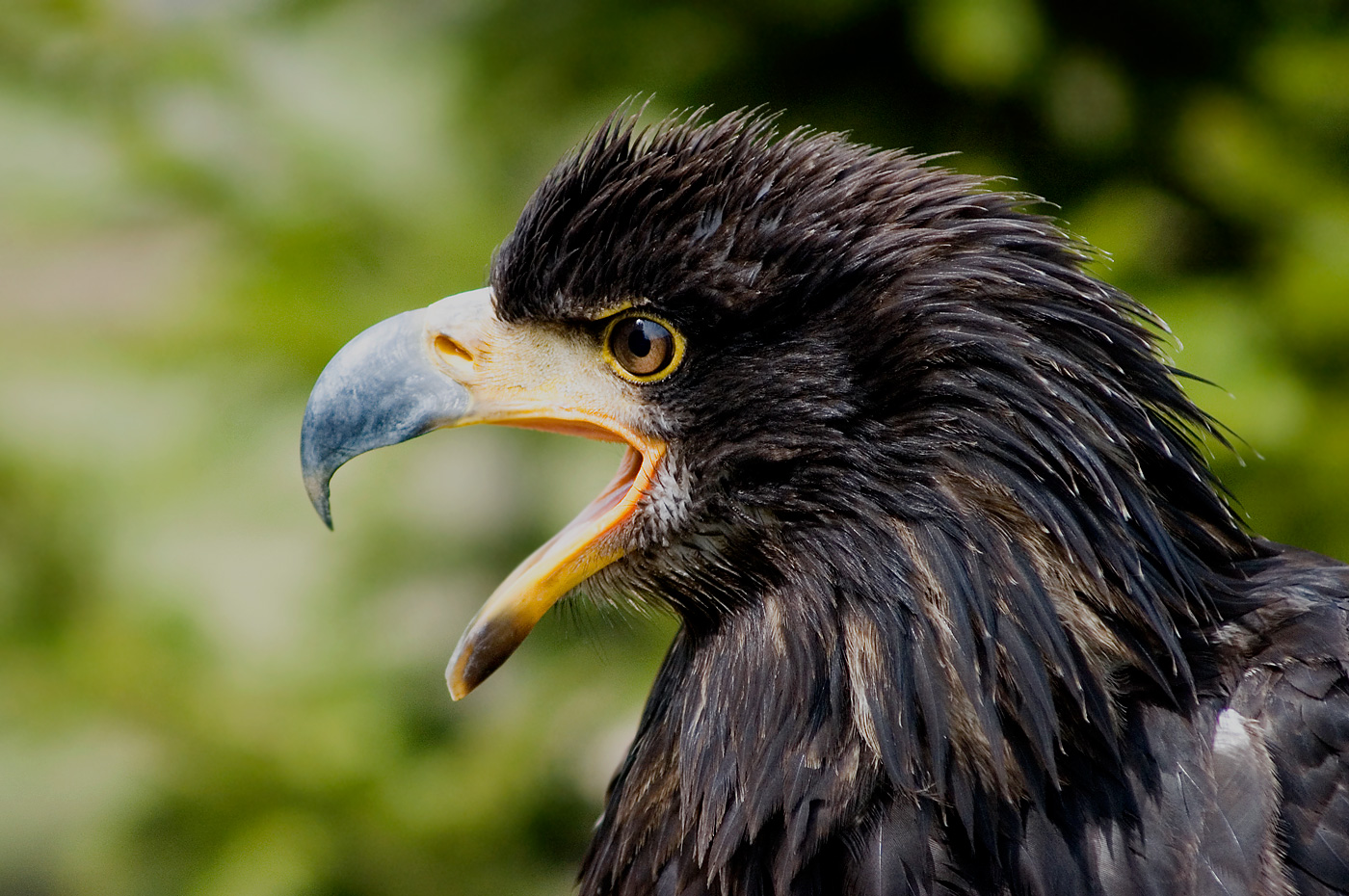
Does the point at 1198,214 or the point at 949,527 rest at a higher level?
the point at 1198,214

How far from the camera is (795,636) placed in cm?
197

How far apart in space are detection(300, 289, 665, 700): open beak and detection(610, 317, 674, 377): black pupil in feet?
0.13

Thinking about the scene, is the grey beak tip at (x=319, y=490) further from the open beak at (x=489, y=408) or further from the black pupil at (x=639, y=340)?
the black pupil at (x=639, y=340)

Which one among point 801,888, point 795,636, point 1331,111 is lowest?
point 801,888

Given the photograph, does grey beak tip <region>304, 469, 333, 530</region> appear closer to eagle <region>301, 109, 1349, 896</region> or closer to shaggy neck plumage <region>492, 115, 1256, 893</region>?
eagle <region>301, 109, 1349, 896</region>

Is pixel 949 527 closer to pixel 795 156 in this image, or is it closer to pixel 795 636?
pixel 795 636

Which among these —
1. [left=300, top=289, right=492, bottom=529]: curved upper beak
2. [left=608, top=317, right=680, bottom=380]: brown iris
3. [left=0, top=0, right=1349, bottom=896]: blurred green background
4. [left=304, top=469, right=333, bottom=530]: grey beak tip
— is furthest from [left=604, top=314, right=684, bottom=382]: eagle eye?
[left=0, top=0, right=1349, bottom=896]: blurred green background

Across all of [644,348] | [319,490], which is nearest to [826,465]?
[644,348]

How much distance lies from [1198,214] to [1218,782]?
260 cm

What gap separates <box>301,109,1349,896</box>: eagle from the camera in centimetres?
181

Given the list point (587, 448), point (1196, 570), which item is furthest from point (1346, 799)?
point (587, 448)

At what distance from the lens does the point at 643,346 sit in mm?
2062

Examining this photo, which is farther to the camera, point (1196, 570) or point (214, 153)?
point (214, 153)

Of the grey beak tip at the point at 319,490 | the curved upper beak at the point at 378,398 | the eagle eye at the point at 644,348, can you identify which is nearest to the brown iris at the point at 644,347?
the eagle eye at the point at 644,348
